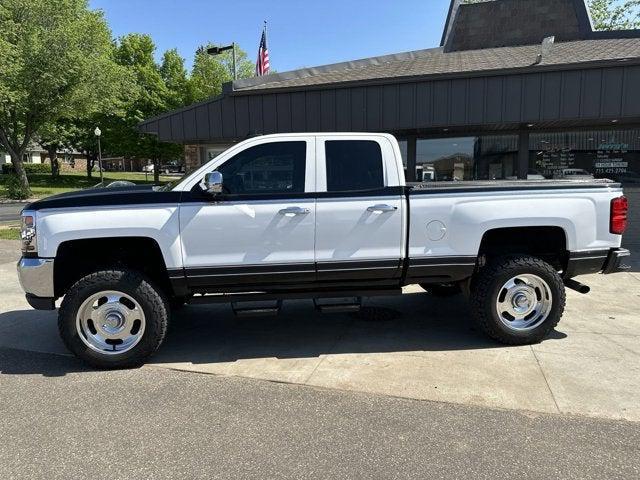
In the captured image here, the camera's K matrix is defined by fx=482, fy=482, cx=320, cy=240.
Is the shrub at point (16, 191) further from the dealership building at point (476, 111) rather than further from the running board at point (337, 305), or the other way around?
the running board at point (337, 305)

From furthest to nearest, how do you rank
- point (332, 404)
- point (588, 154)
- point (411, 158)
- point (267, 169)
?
point (411, 158) < point (588, 154) < point (267, 169) < point (332, 404)

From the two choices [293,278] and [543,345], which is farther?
[543,345]

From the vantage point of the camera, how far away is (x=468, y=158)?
34.7 ft

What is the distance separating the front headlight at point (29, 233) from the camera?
165 inches

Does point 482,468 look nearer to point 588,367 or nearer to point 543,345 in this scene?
point 588,367

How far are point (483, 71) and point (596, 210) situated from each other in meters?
4.92

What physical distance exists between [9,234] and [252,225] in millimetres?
11162

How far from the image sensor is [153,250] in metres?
4.51

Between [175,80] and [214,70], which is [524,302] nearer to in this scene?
[175,80]

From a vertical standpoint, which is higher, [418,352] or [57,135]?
[57,135]

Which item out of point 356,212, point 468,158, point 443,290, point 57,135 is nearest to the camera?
point 356,212

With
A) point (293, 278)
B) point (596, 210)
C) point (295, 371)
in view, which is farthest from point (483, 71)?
point (295, 371)

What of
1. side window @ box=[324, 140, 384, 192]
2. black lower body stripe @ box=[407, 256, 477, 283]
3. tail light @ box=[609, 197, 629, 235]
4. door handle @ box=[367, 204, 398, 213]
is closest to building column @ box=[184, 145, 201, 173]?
side window @ box=[324, 140, 384, 192]

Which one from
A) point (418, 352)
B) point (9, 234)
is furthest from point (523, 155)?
point (9, 234)
